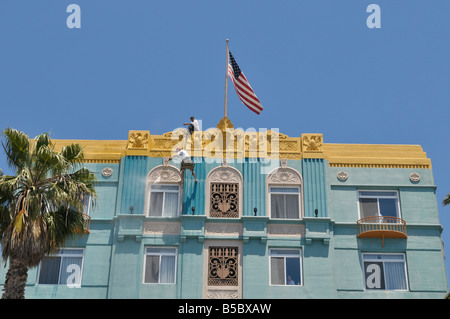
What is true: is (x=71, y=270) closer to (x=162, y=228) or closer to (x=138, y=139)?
(x=162, y=228)

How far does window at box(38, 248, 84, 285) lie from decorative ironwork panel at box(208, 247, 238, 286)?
19.4 feet

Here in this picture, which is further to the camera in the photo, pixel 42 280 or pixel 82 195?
pixel 42 280

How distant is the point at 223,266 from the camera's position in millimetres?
32500

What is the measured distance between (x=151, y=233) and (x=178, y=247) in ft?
4.67

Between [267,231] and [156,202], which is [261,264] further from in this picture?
[156,202]

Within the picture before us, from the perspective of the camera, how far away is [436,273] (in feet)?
108

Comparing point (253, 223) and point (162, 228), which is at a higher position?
point (253, 223)

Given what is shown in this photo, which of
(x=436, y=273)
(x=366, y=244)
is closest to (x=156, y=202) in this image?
(x=366, y=244)

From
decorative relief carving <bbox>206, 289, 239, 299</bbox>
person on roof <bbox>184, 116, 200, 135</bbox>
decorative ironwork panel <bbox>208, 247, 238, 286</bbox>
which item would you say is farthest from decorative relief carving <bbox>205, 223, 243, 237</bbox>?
person on roof <bbox>184, 116, 200, 135</bbox>

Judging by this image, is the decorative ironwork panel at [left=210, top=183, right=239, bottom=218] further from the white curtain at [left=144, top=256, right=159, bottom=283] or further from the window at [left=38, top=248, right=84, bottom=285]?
the window at [left=38, top=248, right=84, bottom=285]

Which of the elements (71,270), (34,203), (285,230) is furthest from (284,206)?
(34,203)

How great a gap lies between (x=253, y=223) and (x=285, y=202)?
2039 millimetres

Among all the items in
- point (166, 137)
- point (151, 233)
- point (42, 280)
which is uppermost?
point (166, 137)
